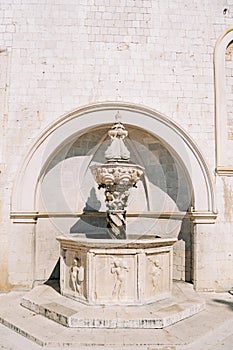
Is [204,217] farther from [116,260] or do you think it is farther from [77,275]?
[77,275]

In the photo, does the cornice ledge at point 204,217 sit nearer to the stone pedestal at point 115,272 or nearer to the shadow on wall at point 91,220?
the stone pedestal at point 115,272

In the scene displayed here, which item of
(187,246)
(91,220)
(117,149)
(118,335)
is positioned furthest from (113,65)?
(118,335)

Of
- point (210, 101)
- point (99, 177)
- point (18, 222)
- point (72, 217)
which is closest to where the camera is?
point (99, 177)

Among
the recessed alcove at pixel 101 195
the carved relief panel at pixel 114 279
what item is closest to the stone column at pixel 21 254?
the recessed alcove at pixel 101 195

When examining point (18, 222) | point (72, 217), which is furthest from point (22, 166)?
point (72, 217)

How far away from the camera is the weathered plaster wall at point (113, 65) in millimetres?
6680

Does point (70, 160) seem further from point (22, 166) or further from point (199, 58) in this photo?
point (199, 58)

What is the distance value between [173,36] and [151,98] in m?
1.42

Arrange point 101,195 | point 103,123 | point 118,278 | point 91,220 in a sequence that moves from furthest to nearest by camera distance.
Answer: point 101,195, point 91,220, point 103,123, point 118,278

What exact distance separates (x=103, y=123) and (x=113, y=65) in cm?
124

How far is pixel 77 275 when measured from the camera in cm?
508

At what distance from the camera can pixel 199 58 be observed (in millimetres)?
7016

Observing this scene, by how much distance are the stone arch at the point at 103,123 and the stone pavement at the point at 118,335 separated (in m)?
2.16

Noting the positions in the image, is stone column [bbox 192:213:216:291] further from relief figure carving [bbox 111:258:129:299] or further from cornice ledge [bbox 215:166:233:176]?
relief figure carving [bbox 111:258:129:299]
